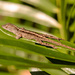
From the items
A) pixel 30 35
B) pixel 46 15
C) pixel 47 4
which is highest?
pixel 47 4

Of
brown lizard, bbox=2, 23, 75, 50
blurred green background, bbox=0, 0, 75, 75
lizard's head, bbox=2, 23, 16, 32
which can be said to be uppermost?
blurred green background, bbox=0, 0, 75, 75

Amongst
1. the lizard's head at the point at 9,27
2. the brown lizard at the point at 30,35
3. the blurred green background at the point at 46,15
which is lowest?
the brown lizard at the point at 30,35

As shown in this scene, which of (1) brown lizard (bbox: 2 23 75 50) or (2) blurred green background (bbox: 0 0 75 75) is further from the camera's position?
(2) blurred green background (bbox: 0 0 75 75)

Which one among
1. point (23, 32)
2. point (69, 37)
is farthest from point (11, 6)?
point (69, 37)

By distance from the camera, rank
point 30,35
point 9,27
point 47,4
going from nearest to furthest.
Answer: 1. point 30,35
2. point 9,27
3. point 47,4

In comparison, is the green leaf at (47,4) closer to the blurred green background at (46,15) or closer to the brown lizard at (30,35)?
the blurred green background at (46,15)

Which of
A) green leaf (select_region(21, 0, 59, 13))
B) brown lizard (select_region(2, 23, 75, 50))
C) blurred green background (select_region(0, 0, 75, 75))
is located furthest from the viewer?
green leaf (select_region(21, 0, 59, 13))

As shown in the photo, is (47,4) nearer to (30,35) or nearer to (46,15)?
(46,15)

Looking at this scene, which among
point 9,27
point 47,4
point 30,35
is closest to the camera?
point 30,35

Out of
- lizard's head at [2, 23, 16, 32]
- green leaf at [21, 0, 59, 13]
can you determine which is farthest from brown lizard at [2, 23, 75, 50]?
green leaf at [21, 0, 59, 13]

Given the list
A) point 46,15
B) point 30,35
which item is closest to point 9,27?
point 30,35

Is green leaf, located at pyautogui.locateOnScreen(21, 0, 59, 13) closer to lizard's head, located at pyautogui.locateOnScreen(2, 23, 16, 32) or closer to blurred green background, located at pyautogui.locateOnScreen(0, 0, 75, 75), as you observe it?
blurred green background, located at pyautogui.locateOnScreen(0, 0, 75, 75)

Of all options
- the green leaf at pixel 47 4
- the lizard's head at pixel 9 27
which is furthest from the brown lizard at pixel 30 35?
the green leaf at pixel 47 4
